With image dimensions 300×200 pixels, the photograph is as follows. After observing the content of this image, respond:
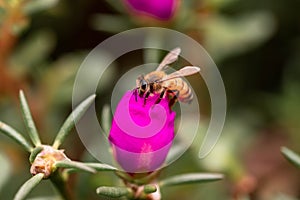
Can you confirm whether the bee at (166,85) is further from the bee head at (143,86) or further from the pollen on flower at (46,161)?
the pollen on flower at (46,161)

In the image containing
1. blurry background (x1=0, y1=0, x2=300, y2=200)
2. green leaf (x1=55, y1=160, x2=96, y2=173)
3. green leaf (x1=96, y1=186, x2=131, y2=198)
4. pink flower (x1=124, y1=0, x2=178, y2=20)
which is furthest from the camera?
blurry background (x1=0, y1=0, x2=300, y2=200)

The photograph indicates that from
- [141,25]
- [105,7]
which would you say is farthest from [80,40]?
[141,25]

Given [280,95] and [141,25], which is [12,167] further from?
[280,95]

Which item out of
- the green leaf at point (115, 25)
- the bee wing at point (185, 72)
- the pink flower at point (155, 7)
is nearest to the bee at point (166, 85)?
the bee wing at point (185, 72)

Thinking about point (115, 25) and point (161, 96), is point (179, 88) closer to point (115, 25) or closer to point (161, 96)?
point (161, 96)

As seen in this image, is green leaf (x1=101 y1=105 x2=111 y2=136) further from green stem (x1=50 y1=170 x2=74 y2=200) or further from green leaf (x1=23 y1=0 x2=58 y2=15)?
green leaf (x1=23 y1=0 x2=58 y2=15)

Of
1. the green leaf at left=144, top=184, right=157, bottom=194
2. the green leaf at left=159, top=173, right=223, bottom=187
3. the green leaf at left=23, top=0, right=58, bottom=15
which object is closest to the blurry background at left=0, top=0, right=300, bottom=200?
the green leaf at left=23, top=0, right=58, bottom=15
